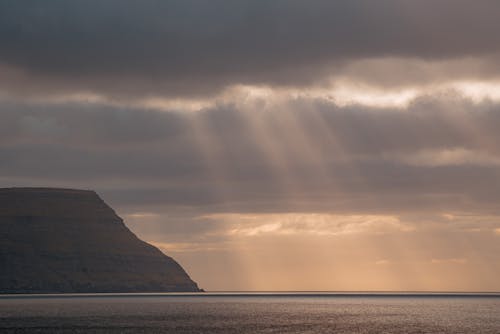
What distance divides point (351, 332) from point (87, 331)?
5187 cm

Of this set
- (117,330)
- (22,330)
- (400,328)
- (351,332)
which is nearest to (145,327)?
(117,330)

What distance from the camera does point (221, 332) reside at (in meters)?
165

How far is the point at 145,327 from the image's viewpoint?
595ft

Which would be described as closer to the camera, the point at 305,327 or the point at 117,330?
the point at 117,330

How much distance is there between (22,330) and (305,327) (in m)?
60.4

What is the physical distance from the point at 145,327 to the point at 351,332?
43306 mm

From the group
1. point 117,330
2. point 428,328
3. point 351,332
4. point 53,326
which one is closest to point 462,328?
point 428,328

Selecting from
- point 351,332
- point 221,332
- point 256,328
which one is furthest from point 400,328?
point 221,332

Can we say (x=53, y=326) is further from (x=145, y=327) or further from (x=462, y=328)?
(x=462, y=328)

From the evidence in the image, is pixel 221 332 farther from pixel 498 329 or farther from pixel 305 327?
pixel 498 329

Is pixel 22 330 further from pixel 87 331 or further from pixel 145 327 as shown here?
pixel 145 327

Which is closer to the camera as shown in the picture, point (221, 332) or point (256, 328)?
point (221, 332)

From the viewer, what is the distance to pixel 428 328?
611 ft

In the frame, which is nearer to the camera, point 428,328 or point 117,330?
point 117,330
